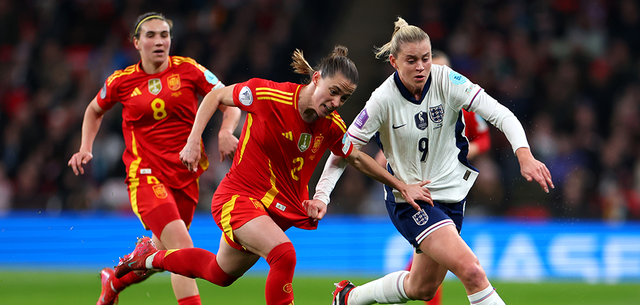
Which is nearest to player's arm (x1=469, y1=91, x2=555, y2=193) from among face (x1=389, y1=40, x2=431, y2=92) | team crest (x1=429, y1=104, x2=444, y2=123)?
team crest (x1=429, y1=104, x2=444, y2=123)

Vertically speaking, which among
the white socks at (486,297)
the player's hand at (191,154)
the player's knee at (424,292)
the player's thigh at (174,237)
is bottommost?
the white socks at (486,297)

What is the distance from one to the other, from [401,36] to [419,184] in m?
0.99

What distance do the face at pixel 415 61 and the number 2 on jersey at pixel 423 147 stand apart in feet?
1.32

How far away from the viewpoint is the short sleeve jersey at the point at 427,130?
A: 4.67 m

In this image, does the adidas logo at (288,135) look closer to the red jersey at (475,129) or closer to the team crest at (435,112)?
the team crest at (435,112)

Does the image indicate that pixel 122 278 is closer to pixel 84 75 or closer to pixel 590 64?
pixel 84 75

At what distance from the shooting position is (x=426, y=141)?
15.5 feet

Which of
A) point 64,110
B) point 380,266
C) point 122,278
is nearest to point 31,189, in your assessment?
point 64,110

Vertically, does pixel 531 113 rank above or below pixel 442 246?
above

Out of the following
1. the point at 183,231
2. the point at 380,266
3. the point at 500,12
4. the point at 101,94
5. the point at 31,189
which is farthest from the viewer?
the point at 500,12

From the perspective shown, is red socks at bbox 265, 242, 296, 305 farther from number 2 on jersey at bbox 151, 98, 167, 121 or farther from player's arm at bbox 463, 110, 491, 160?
player's arm at bbox 463, 110, 491, 160

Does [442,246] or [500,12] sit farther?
[500,12]

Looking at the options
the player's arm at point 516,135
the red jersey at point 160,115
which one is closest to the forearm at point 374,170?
the player's arm at point 516,135

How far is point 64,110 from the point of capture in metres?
12.8
